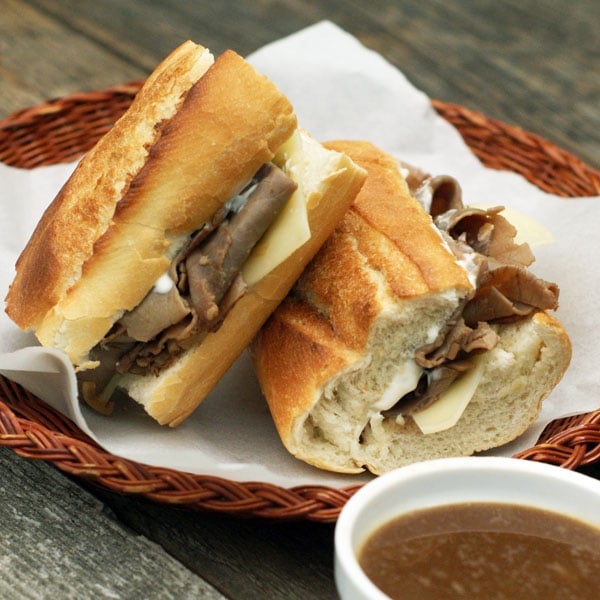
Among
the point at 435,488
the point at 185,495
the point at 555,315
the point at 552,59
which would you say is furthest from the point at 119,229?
the point at 552,59

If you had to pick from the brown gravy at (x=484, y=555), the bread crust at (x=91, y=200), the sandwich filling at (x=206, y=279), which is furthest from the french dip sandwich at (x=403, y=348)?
the brown gravy at (x=484, y=555)

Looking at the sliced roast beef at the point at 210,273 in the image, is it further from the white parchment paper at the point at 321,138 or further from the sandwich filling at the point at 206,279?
the white parchment paper at the point at 321,138

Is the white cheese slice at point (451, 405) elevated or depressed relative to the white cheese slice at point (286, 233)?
depressed

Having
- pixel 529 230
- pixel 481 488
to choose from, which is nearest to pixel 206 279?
pixel 481 488

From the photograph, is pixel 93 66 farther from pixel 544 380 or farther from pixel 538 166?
pixel 544 380

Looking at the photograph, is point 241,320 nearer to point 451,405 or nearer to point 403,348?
point 403,348

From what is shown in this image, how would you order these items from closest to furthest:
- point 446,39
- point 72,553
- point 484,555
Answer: point 484,555 < point 72,553 < point 446,39
